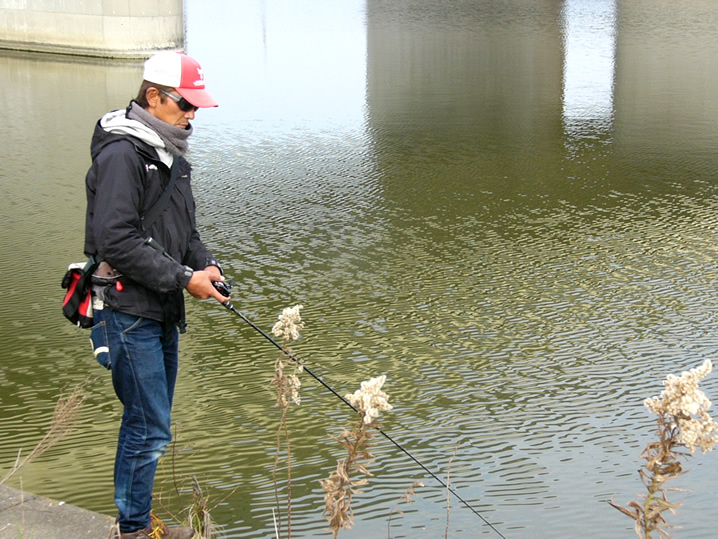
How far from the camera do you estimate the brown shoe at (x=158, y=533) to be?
8.49ft

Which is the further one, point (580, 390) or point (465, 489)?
point (580, 390)

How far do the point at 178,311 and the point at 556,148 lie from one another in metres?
7.35

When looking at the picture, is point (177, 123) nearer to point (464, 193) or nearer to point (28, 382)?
point (28, 382)

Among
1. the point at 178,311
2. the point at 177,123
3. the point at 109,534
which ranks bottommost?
the point at 109,534

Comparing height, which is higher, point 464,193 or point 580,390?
point 464,193

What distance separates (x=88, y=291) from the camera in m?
2.57

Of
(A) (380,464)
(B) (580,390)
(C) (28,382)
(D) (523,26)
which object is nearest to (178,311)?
(A) (380,464)

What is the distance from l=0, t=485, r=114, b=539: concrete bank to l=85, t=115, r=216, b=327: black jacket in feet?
2.25

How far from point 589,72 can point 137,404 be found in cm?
1329

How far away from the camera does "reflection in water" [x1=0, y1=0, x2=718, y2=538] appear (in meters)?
3.52

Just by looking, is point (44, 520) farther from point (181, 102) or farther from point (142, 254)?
point (181, 102)

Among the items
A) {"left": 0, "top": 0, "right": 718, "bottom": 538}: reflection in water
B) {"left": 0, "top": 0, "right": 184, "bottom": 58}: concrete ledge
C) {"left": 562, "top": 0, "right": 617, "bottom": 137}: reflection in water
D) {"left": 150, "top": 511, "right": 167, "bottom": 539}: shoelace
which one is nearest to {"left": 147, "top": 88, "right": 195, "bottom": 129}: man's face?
{"left": 150, "top": 511, "right": 167, "bottom": 539}: shoelace

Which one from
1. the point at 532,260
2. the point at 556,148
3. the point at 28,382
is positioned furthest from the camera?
the point at 556,148

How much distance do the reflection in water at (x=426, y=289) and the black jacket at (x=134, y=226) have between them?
103 cm
